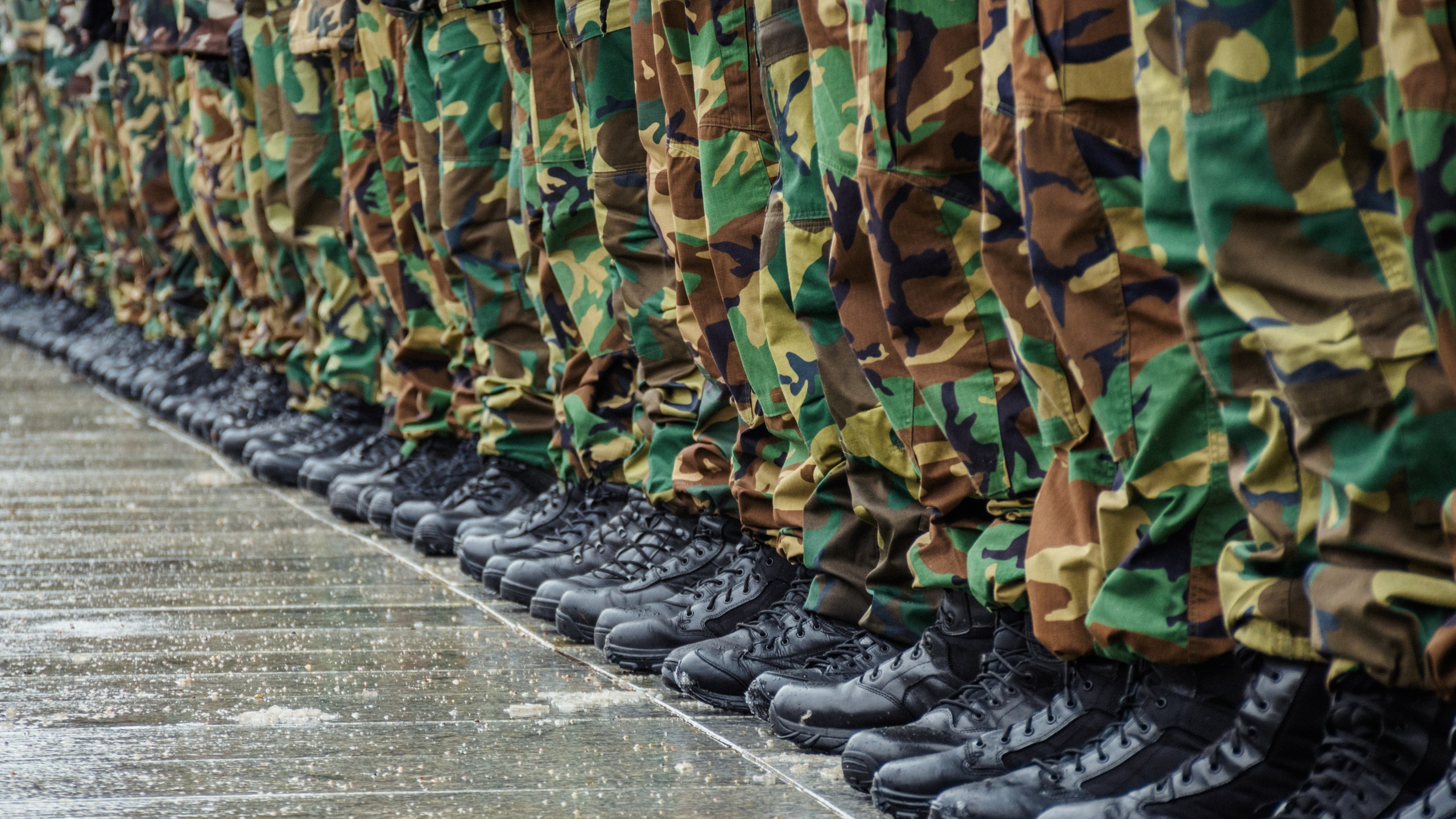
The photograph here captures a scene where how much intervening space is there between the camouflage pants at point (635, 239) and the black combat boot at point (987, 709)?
1006 millimetres

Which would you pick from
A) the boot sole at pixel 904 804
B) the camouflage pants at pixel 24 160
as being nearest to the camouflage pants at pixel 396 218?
the boot sole at pixel 904 804

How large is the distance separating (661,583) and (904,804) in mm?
1061

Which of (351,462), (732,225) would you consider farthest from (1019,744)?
(351,462)

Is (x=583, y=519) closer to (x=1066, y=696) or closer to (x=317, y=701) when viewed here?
(x=317, y=701)

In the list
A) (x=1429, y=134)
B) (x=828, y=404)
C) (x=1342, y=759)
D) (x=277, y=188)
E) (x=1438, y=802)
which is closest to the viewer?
(x=1429, y=134)

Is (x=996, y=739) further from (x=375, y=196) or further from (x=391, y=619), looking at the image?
(x=375, y=196)

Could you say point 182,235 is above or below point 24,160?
below

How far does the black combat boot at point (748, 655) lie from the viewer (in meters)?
2.35

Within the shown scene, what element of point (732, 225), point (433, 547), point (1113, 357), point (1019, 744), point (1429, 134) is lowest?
point (433, 547)

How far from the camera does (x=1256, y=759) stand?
153cm

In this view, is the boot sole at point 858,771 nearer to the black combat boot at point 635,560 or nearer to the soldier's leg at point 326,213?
the black combat boot at point 635,560

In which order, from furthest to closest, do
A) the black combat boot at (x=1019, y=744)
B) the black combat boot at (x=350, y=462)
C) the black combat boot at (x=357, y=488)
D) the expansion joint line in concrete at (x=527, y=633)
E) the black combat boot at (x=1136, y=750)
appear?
the black combat boot at (x=350, y=462) → the black combat boot at (x=357, y=488) → the expansion joint line in concrete at (x=527, y=633) → the black combat boot at (x=1019, y=744) → the black combat boot at (x=1136, y=750)

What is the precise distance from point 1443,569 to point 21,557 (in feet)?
10.5

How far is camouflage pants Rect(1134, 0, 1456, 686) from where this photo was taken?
134 centimetres
